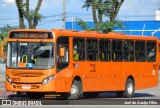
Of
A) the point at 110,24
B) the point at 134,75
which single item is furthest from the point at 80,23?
the point at 134,75

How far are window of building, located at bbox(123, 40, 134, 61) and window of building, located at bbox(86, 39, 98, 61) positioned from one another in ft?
7.48

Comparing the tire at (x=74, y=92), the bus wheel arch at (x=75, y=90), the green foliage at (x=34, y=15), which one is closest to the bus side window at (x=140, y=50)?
the bus wheel arch at (x=75, y=90)

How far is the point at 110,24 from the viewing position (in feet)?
187

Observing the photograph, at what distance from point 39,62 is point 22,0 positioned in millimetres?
33127

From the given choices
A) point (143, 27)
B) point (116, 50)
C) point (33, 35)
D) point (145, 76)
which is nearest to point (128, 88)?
point (145, 76)

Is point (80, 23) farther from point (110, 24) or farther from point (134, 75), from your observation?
point (134, 75)

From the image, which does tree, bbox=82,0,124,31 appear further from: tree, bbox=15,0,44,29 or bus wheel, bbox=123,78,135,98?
bus wheel, bbox=123,78,135,98

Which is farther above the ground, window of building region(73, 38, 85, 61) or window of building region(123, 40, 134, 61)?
window of building region(73, 38, 85, 61)

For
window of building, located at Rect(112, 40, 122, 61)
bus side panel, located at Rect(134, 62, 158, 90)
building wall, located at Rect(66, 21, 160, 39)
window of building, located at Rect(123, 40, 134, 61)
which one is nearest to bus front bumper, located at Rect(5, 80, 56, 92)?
window of building, located at Rect(112, 40, 122, 61)

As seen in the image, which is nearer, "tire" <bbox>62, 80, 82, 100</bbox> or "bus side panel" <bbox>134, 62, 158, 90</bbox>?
"tire" <bbox>62, 80, 82, 100</bbox>

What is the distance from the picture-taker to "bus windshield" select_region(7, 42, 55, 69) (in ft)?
78.6

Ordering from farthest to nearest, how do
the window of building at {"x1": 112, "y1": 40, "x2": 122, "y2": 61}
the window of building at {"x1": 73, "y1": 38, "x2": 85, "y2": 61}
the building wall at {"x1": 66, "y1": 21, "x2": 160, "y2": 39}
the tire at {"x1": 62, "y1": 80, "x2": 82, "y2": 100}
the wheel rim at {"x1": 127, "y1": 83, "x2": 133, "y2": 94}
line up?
1. the building wall at {"x1": 66, "y1": 21, "x2": 160, "y2": 39}
2. the wheel rim at {"x1": 127, "y1": 83, "x2": 133, "y2": 94}
3. the window of building at {"x1": 112, "y1": 40, "x2": 122, "y2": 61}
4. the window of building at {"x1": 73, "y1": 38, "x2": 85, "y2": 61}
5. the tire at {"x1": 62, "y1": 80, "x2": 82, "y2": 100}

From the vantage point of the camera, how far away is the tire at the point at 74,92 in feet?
81.6

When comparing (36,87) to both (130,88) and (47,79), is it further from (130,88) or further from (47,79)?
(130,88)
